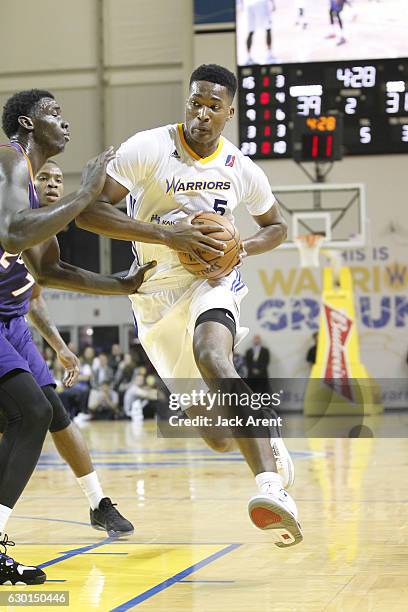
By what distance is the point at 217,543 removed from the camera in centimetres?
514

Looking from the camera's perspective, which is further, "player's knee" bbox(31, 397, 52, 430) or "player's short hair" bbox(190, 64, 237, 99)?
"player's short hair" bbox(190, 64, 237, 99)

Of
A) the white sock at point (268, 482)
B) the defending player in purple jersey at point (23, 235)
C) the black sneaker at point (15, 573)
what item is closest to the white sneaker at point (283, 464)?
the white sock at point (268, 482)

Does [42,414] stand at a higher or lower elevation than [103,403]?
higher

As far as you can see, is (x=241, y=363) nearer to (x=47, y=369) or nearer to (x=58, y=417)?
(x=58, y=417)

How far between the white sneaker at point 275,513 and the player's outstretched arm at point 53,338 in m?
1.96

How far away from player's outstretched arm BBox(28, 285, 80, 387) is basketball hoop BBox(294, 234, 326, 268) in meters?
11.6

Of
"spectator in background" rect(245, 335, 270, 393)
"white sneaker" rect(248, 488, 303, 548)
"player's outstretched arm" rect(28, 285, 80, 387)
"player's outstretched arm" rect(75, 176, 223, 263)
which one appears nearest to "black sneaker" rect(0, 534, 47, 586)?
"white sneaker" rect(248, 488, 303, 548)

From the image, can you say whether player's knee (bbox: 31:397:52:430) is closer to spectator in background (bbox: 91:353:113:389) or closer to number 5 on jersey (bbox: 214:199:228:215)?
number 5 on jersey (bbox: 214:199:228:215)

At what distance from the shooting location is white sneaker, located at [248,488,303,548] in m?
3.95

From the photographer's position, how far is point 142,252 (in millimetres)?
5090

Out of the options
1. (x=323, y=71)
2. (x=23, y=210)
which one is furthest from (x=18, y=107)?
(x=323, y=71)

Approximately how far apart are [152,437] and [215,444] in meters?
8.87

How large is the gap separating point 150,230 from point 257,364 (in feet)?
47.9

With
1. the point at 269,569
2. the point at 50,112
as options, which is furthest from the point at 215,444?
the point at 50,112
